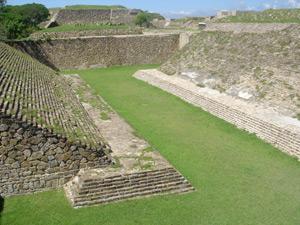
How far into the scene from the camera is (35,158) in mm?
8695

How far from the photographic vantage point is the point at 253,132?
41.9ft

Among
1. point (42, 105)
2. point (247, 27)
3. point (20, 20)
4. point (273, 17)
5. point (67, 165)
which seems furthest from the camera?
point (20, 20)

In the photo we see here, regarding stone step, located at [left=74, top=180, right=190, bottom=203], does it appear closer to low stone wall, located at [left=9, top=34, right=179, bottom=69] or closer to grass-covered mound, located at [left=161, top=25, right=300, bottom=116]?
grass-covered mound, located at [left=161, top=25, right=300, bottom=116]

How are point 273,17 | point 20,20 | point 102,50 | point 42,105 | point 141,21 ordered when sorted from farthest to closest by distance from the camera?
point 141,21 < point 20,20 < point 102,50 < point 273,17 < point 42,105

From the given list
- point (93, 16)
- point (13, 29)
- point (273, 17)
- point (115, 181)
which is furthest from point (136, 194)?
point (93, 16)

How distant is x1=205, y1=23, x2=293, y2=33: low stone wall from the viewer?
1788 cm

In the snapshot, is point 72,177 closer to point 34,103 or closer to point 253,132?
point 34,103

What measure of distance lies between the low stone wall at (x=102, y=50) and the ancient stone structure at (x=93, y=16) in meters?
10.9

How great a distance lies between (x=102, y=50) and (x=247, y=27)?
32.6 feet

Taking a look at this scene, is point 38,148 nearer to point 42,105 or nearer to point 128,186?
point 128,186

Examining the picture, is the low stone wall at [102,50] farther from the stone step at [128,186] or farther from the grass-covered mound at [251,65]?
the stone step at [128,186]

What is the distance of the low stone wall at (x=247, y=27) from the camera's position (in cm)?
1788

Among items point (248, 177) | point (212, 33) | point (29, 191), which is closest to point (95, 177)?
point (29, 191)

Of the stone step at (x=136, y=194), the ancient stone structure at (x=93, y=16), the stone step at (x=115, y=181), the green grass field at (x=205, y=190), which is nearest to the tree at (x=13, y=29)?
the ancient stone structure at (x=93, y=16)
